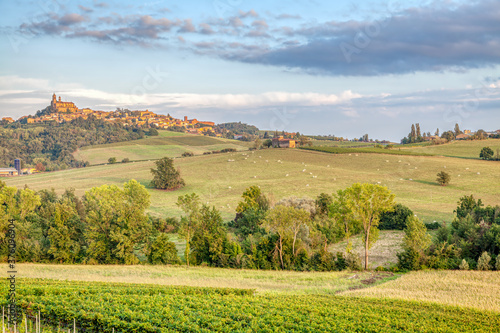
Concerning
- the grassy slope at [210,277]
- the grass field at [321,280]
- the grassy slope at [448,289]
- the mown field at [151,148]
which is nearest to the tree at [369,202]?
the grass field at [321,280]

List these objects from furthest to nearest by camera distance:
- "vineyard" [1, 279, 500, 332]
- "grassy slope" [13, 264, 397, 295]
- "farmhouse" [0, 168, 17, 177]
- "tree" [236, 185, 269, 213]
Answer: "farmhouse" [0, 168, 17, 177], "tree" [236, 185, 269, 213], "grassy slope" [13, 264, 397, 295], "vineyard" [1, 279, 500, 332]

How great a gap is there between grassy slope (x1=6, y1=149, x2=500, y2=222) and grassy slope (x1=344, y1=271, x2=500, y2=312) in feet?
93.1

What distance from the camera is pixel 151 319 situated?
18328 millimetres

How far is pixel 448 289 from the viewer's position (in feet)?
98.1

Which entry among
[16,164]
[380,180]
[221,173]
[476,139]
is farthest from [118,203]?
[476,139]

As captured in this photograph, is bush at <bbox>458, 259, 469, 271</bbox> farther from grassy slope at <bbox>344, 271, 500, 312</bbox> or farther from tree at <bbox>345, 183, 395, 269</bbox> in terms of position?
tree at <bbox>345, 183, 395, 269</bbox>

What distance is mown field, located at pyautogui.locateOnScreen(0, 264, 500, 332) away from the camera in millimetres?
18312

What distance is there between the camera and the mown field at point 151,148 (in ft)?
466

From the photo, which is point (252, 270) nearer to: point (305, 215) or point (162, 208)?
point (305, 215)

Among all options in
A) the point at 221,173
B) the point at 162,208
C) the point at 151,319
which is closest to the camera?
the point at 151,319

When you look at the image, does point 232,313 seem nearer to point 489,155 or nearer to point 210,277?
point 210,277

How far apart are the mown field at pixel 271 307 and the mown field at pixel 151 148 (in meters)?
114

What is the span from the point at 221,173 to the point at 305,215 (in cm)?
5666

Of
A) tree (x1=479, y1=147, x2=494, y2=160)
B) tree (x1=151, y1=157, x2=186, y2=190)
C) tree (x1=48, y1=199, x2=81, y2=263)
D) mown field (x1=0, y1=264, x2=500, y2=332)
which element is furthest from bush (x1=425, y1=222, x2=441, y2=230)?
tree (x1=479, y1=147, x2=494, y2=160)
